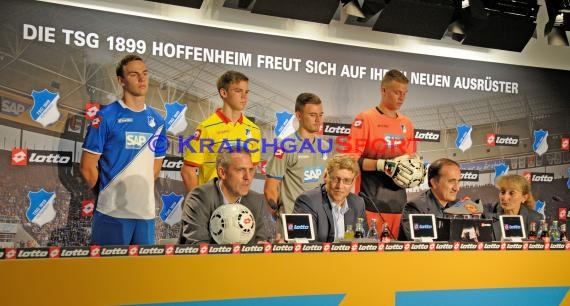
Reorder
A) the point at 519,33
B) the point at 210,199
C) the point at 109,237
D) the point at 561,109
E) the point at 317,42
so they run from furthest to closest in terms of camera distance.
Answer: the point at 561,109 < the point at 519,33 < the point at 317,42 < the point at 109,237 < the point at 210,199

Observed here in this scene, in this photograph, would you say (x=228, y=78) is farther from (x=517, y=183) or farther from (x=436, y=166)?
(x=517, y=183)

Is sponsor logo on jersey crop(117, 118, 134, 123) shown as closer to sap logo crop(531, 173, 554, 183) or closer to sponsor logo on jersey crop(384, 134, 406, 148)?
sponsor logo on jersey crop(384, 134, 406, 148)

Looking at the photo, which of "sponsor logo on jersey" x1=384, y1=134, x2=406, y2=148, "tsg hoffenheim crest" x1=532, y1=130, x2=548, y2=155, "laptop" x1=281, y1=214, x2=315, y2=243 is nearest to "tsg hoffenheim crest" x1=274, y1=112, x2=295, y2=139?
"sponsor logo on jersey" x1=384, y1=134, x2=406, y2=148

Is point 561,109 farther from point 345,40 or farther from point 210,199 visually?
point 210,199

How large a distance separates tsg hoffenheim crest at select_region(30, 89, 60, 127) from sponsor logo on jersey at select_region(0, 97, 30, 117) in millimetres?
71

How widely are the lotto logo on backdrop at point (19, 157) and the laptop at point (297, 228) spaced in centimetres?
219

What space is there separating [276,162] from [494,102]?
2.46 metres

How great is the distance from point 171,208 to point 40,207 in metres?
1.03

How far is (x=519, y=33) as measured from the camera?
6316 millimetres

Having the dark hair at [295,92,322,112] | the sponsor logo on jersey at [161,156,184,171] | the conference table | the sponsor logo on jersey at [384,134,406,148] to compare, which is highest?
the dark hair at [295,92,322,112]

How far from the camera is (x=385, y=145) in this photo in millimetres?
6113

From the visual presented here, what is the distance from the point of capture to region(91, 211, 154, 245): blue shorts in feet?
16.6

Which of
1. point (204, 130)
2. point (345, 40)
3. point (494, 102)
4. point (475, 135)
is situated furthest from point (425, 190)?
point (204, 130)

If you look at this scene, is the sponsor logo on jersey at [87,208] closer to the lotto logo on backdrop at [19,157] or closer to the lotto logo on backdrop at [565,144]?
the lotto logo on backdrop at [19,157]
